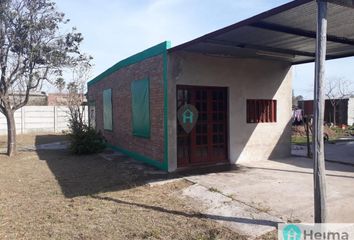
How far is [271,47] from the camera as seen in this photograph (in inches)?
325

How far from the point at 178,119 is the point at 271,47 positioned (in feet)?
9.51

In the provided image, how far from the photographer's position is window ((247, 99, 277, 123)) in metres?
10.1

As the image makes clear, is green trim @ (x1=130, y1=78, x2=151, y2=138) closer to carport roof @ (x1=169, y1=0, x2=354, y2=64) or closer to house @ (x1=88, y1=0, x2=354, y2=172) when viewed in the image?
house @ (x1=88, y1=0, x2=354, y2=172)

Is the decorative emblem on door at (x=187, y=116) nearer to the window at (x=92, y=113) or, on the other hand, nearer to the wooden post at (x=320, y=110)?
the wooden post at (x=320, y=110)

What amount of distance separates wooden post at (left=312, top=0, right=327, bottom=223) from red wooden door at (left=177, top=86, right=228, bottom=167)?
487 cm

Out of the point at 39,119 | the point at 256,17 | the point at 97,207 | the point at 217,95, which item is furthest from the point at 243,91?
the point at 39,119

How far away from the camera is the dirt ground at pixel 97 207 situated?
478cm

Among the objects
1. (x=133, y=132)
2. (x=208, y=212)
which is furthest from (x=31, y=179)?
(x=208, y=212)

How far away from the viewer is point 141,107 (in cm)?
1023

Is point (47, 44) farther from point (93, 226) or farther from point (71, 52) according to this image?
point (93, 226)

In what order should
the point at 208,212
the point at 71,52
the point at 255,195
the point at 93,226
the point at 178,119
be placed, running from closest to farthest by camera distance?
the point at 93,226, the point at 208,212, the point at 255,195, the point at 178,119, the point at 71,52

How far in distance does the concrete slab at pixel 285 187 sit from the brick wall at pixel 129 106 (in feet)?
6.36

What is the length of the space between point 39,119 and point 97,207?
21906 millimetres

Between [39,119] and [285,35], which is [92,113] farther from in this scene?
[285,35]
